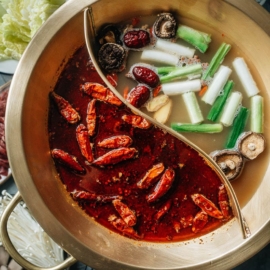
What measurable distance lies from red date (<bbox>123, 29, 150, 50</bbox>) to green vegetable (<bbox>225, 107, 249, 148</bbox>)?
2.57 feet

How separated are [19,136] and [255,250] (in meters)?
1.54

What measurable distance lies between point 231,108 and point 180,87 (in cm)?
36

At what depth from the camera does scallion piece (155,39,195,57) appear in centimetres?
269

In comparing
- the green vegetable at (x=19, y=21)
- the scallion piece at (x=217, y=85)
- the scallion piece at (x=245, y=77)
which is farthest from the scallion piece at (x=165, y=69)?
the green vegetable at (x=19, y=21)

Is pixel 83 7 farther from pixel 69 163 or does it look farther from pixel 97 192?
pixel 97 192

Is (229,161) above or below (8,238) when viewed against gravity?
above

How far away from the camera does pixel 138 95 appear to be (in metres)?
2.61

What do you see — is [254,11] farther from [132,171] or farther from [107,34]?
[132,171]

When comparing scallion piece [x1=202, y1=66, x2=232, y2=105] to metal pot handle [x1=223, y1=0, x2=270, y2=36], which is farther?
scallion piece [x1=202, y1=66, x2=232, y2=105]

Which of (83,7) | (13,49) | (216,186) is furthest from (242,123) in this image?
(13,49)

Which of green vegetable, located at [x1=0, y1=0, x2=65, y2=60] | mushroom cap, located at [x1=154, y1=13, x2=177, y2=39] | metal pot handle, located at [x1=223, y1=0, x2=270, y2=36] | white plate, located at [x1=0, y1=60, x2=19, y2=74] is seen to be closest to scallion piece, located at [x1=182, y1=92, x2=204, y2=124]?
mushroom cap, located at [x1=154, y1=13, x2=177, y2=39]

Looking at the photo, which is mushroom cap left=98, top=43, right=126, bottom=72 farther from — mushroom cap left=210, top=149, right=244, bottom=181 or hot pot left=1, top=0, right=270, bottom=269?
mushroom cap left=210, top=149, right=244, bottom=181

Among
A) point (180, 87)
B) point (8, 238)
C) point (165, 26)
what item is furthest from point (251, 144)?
point (8, 238)

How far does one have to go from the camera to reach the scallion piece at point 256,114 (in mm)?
2654
